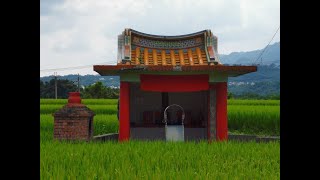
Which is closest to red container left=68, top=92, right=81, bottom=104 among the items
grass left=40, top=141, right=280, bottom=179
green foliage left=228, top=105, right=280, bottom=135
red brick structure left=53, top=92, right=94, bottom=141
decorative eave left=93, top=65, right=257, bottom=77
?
red brick structure left=53, top=92, right=94, bottom=141

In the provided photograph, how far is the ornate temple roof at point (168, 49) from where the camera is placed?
34.8 feet

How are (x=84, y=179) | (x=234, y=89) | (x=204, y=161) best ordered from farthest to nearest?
1. (x=234, y=89)
2. (x=204, y=161)
3. (x=84, y=179)

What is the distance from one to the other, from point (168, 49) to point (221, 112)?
2.53m

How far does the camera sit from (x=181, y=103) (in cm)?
1292

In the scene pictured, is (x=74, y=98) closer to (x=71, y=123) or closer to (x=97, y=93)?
(x=71, y=123)

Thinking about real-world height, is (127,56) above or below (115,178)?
above

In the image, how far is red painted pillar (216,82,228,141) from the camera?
10.3 m

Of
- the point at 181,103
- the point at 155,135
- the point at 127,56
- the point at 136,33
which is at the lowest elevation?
the point at 155,135

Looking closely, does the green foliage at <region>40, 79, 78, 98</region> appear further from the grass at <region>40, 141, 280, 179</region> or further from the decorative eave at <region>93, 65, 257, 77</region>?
the grass at <region>40, 141, 280, 179</region>

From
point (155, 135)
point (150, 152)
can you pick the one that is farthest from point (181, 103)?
point (150, 152)

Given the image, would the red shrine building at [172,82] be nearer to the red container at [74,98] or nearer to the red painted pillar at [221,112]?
the red painted pillar at [221,112]
